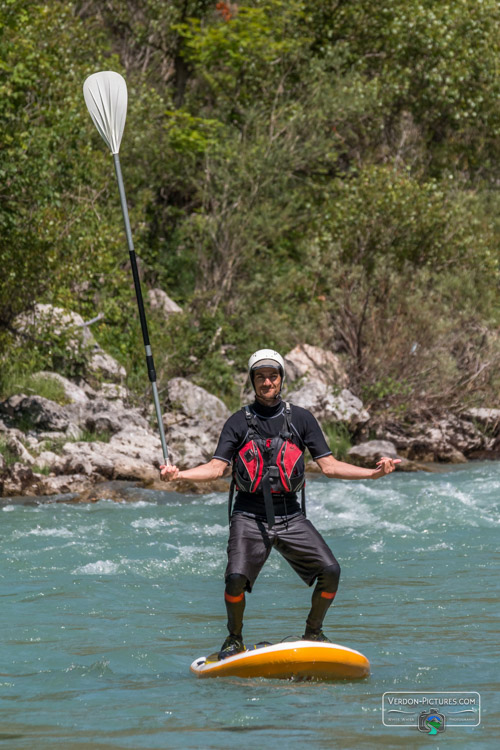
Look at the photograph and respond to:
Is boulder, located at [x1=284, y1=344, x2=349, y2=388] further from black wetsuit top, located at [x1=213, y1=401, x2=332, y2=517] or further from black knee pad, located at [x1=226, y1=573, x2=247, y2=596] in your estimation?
black knee pad, located at [x1=226, y1=573, x2=247, y2=596]

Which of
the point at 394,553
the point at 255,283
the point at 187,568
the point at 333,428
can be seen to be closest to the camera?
the point at 187,568

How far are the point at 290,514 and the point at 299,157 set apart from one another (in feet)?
52.8

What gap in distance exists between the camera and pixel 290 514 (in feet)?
18.0

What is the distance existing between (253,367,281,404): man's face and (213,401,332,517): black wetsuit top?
0.21 ft

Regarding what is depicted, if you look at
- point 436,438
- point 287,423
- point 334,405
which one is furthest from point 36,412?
point 287,423

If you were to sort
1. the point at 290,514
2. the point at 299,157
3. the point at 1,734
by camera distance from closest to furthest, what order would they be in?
1. the point at 1,734
2. the point at 290,514
3. the point at 299,157

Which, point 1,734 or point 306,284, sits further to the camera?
point 306,284

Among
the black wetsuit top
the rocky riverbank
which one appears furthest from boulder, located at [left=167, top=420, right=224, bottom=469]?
the black wetsuit top

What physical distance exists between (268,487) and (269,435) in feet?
0.92

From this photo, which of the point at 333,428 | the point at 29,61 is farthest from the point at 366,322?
the point at 29,61

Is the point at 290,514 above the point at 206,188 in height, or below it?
below

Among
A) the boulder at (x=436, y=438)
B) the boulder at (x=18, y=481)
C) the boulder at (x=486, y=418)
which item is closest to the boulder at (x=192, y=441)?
the boulder at (x=18, y=481)

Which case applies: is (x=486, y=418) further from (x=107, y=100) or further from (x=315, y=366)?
(x=107, y=100)

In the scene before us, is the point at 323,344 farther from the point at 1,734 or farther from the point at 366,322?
the point at 1,734
